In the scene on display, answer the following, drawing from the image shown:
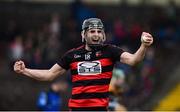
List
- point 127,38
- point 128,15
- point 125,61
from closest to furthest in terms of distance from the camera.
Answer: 1. point 125,61
2. point 127,38
3. point 128,15

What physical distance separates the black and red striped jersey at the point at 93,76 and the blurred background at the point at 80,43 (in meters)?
7.16

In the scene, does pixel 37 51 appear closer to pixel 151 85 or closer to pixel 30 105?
pixel 30 105

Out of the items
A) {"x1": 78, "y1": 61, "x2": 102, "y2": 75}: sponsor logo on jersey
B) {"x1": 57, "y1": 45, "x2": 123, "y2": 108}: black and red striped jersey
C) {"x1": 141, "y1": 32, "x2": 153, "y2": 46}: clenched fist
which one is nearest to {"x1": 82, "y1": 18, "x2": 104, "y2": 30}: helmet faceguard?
{"x1": 57, "y1": 45, "x2": 123, "y2": 108}: black and red striped jersey

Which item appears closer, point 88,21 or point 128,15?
point 88,21

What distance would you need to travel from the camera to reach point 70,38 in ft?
64.5

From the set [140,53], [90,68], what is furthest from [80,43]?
[140,53]

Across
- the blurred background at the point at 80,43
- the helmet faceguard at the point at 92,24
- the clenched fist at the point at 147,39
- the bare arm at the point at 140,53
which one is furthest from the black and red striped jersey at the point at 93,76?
the blurred background at the point at 80,43

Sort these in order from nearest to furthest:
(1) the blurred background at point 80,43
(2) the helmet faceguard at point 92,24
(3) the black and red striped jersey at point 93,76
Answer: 1. (3) the black and red striped jersey at point 93,76
2. (2) the helmet faceguard at point 92,24
3. (1) the blurred background at point 80,43

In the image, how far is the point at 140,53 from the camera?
7.95m

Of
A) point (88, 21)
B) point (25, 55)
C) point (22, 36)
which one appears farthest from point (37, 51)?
point (88, 21)

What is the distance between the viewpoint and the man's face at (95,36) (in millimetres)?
8211

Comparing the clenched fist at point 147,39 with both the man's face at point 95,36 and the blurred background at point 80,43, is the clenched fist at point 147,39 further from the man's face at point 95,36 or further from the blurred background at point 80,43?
the blurred background at point 80,43

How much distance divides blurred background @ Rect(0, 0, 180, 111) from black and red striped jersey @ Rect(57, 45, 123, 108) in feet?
23.5

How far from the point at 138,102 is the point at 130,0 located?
585 cm
